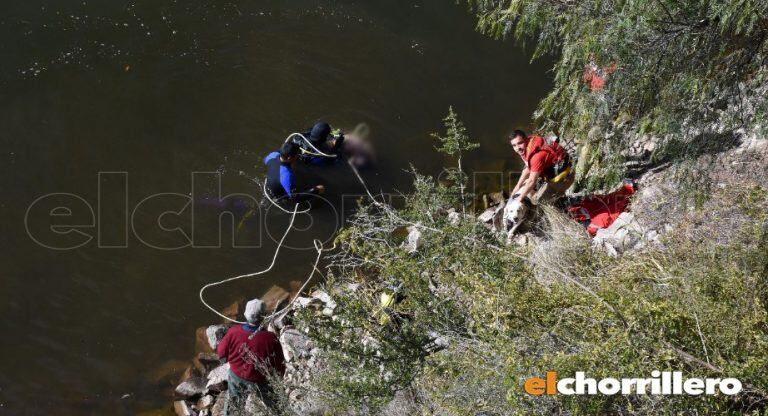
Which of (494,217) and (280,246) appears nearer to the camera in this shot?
(494,217)

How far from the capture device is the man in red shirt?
352 inches

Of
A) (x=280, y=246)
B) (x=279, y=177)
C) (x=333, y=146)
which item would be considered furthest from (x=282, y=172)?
(x=280, y=246)

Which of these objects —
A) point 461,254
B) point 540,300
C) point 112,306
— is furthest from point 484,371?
point 112,306

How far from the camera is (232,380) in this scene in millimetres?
7664

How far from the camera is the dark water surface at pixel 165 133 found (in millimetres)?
9234

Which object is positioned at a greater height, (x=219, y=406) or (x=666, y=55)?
(x=666, y=55)

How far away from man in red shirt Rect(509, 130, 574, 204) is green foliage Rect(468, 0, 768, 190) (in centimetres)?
143

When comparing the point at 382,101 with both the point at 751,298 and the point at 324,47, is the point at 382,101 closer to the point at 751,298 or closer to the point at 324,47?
the point at 324,47

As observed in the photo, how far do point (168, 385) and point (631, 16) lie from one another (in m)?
7.14

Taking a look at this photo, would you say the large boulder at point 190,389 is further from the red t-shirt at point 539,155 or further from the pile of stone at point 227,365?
the red t-shirt at point 539,155

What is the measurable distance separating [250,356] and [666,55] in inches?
205

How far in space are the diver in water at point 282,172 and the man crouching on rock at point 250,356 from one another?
2.28 meters

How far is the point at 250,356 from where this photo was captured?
729 cm

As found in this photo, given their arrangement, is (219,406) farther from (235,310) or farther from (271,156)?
(271,156)
